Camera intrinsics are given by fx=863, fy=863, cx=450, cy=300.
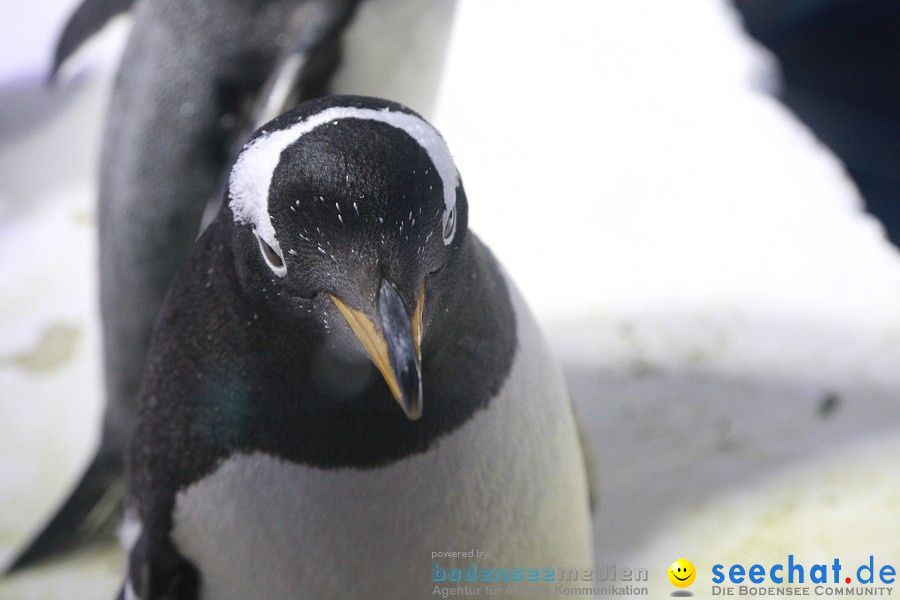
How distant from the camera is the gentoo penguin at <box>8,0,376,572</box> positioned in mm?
1485

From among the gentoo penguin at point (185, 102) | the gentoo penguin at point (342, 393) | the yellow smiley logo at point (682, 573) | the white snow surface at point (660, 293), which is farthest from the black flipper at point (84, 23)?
the yellow smiley logo at point (682, 573)

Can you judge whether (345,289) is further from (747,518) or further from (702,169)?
(702,169)

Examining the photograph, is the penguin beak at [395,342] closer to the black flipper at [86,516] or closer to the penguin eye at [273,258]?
the penguin eye at [273,258]

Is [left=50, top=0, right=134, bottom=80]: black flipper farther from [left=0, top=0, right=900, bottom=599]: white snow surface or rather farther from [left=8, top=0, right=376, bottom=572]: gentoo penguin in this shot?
[left=0, top=0, right=900, bottom=599]: white snow surface

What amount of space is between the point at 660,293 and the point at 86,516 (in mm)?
1272

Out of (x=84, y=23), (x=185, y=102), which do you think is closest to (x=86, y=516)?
(x=185, y=102)

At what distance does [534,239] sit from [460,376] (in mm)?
995

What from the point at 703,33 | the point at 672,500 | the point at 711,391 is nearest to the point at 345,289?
the point at 672,500

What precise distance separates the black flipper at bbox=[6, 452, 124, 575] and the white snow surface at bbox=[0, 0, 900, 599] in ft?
0.12

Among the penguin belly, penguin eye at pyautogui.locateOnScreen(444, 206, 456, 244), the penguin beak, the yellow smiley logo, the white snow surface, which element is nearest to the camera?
the penguin beak

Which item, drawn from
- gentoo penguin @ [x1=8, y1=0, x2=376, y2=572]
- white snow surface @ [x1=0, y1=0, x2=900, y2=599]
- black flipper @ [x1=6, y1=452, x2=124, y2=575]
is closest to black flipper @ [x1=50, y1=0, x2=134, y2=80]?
gentoo penguin @ [x1=8, y1=0, x2=376, y2=572]

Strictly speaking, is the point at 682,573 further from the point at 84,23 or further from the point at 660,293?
the point at 84,23

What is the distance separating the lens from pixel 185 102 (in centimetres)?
150

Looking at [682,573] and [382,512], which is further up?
[382,512]
